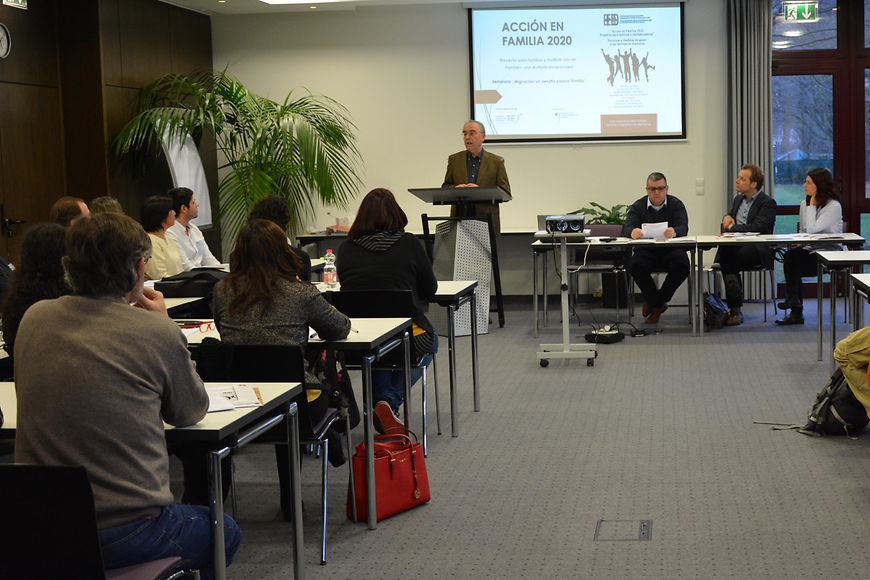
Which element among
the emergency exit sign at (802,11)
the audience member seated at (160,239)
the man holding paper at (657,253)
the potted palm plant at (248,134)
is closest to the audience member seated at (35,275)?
the audience member seated at (160,239)

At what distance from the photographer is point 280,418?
2889 millimetres

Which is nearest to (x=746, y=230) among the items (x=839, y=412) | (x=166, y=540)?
(x=839, y=412)

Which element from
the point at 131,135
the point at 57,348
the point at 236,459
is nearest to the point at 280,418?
the point at 57,348

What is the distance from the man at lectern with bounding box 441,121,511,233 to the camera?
354 inches

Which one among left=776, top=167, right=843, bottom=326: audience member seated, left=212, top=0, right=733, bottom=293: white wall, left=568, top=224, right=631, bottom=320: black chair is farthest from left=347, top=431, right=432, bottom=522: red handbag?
left=212, top=0, right=733, bottom=293: white wall

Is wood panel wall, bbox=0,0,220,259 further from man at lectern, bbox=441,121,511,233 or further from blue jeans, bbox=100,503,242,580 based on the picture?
blue jeans, bbox=100,503,242,580

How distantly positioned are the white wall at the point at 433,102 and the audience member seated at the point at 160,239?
14.5ft

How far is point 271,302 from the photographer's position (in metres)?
3.76

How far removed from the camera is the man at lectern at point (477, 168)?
8.99 m

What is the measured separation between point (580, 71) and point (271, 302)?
6802 millimetres

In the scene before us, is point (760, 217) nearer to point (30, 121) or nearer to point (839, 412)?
point (839, 412)

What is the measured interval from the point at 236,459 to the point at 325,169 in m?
4.70

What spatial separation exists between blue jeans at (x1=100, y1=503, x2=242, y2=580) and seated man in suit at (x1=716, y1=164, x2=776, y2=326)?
265 inches

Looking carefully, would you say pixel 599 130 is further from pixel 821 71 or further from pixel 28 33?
pixel 28 33
